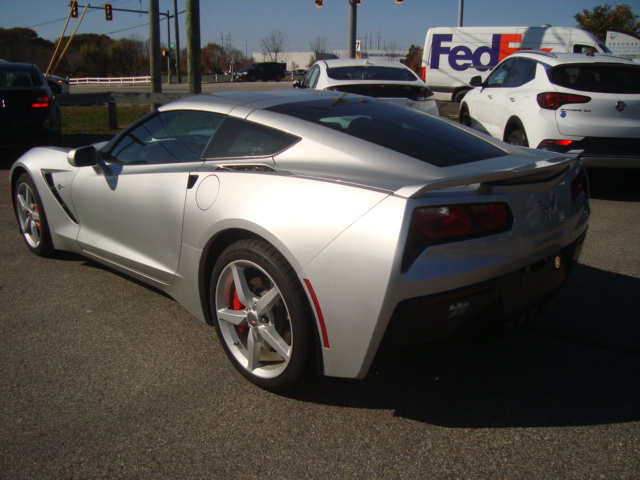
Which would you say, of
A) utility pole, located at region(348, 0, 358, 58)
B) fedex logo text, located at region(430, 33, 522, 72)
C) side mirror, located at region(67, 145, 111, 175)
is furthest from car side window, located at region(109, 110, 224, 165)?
utility pole, located at region(348, 0, 358, 58)

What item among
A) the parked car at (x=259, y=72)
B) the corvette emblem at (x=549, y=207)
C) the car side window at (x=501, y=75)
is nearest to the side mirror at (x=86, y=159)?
the corvette emblem at (x=549, y=207)

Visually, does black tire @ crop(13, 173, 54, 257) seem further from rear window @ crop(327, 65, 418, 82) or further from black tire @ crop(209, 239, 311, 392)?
rear window @ crop(327, 65, 418, 82)

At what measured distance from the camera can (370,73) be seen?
9.01 metres

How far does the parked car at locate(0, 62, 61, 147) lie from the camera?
9930 mm

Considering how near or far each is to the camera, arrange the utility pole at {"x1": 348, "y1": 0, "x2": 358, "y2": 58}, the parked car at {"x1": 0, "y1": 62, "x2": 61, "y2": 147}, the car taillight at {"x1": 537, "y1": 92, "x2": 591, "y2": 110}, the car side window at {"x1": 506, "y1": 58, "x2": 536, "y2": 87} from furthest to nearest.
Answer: the utility pole at {"x1": 348, "y1": 0, "x2": 358, "y2": 58} < the parked car at {"x1": 0, "y1": 62, "x2": 61, "y2": 147} < the car side window at {"x1": 506, "y1": 58, "x2": 536, "y2": 87} < the car taillight at {"x1": 537, "y1": 92, "x2": 591, "y2": 110}

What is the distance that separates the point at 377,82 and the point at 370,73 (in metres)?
0.66

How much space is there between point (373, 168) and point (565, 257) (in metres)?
1.07

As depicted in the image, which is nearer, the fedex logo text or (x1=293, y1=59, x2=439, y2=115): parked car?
(x1=293, y1=59, x2=439, y2=115): parked car

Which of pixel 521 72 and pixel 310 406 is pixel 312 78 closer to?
pixel 521 72

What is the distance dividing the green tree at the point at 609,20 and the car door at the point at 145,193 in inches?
1200

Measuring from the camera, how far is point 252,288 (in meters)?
3.07

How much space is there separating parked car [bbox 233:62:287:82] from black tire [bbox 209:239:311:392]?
5297 cm

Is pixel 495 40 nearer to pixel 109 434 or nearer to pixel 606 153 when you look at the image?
pixel 606 153

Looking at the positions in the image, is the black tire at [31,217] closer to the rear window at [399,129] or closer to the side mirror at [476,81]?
the rear window at [399,129]
